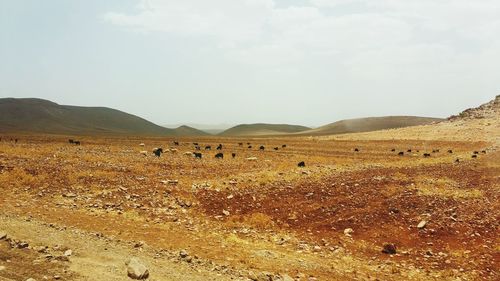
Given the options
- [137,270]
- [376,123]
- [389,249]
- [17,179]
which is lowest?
[389,249]

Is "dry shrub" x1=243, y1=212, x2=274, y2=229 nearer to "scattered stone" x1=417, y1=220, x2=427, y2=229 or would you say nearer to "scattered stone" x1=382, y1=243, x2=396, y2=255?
"scattered stone" x1=382, y1=243, x2=396, y2=255

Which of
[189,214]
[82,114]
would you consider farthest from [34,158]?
[82,114]

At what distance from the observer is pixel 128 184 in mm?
20094

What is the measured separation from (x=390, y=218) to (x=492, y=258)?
443 centimetres

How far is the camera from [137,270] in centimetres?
926

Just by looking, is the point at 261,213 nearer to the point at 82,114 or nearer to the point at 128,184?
the point at 128,184

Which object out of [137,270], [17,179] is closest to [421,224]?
[137,270]

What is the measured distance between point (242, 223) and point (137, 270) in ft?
23.8

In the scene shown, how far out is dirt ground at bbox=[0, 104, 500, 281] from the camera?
35.4 ft

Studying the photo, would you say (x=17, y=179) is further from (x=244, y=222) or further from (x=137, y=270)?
(x=137, y=270)

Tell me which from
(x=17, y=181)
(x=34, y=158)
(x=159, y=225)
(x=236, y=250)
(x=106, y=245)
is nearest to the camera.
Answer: (x=106, y=245)

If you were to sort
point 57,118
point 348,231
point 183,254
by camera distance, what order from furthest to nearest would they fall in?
point 57,118 < point 348,231 < point 183,254

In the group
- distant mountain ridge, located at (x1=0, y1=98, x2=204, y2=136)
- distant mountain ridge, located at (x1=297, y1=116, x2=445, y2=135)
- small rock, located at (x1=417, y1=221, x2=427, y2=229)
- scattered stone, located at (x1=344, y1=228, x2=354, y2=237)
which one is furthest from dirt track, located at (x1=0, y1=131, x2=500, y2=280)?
distant mountain ridge, located at (x1=297, y1=116, x2=445, y2=135)

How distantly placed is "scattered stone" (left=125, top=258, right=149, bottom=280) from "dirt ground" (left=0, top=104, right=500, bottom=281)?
0.21 m
